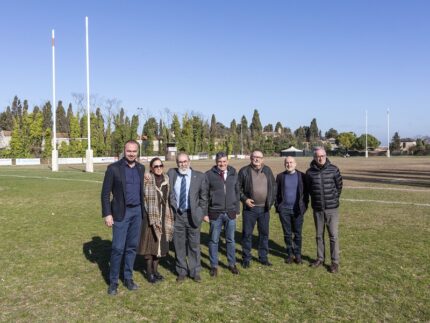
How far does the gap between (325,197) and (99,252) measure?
417 centimetres

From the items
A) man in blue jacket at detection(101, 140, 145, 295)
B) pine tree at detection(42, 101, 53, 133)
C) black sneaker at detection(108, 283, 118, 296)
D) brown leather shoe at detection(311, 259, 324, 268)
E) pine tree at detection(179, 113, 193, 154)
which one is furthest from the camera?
pine tree at detection(42, 101, 53, 133)

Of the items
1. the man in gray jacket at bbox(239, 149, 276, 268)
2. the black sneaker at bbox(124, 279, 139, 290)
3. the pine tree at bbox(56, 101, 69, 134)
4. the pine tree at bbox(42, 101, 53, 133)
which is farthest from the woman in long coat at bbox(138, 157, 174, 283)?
the pine tree at bbox(56, 101, 69, 134)

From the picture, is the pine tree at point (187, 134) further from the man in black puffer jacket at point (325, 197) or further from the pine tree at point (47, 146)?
the man in black puffer jacket at point (325, 197)

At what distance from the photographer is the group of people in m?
5.33

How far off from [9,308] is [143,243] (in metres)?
1.79

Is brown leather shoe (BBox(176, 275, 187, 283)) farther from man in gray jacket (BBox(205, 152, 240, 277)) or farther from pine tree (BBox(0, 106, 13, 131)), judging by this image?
pine tree (BBox(0, 106, 13, 131))

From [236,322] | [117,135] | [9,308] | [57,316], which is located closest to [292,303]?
[236,322]

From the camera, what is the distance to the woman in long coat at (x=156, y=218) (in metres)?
5.56

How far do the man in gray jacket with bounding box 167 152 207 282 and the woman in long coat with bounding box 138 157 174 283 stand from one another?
10 cm

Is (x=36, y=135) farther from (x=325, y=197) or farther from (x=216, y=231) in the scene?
(x=325, y=197)

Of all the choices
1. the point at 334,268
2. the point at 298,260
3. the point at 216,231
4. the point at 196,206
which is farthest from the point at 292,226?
the point at 196,206

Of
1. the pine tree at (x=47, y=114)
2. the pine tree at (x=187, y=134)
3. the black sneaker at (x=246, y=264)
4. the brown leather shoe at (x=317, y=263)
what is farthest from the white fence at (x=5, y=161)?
the brown leather shoe at (x=317, y=263)

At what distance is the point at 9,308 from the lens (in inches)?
193

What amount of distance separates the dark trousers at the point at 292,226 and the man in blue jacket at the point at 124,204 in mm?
2476
